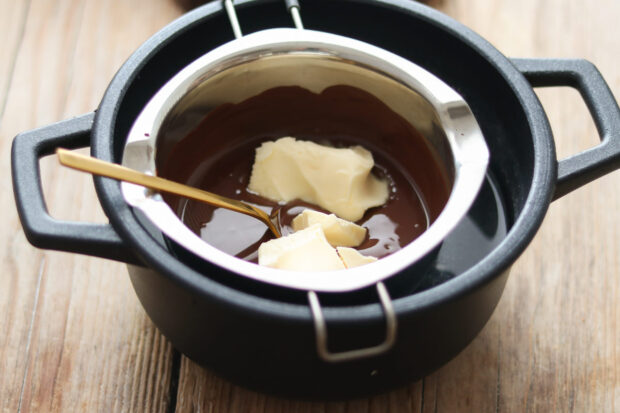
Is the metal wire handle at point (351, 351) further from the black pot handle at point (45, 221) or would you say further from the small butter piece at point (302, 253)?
the black pot handle at point (45, 221)

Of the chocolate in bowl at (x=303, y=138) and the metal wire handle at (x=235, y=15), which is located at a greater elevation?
the metal wire handle at (x=235, y=15)

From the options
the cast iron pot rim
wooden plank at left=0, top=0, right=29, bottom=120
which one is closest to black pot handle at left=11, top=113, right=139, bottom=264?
the cast iron pot rim

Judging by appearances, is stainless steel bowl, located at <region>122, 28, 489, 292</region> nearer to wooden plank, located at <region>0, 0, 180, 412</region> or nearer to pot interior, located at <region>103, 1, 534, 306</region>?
pot interior, located at <region>103, 1, 534, 306</region>

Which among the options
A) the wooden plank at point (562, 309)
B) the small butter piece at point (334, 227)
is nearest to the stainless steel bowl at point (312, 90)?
the small butter piece at point (334, 227)

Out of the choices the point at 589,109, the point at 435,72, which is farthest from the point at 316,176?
the point at 589,109

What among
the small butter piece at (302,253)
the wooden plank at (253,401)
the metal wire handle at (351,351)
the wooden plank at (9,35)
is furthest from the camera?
the wooden plank at (9,35)

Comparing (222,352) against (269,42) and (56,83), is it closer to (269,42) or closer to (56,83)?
(269,42)

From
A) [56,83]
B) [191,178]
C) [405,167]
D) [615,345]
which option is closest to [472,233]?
[405,167]
